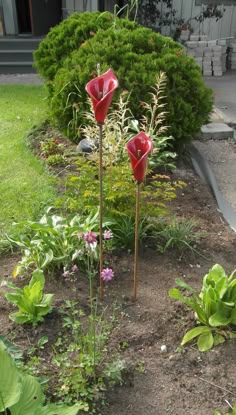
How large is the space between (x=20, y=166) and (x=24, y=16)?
20.4ft

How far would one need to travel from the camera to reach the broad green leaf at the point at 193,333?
2.46m

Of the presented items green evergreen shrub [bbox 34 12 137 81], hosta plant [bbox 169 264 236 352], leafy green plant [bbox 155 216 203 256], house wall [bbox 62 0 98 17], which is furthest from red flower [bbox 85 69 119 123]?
house wall [bbox 62 0 98 17]

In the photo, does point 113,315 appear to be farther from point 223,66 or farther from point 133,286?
point 223,66

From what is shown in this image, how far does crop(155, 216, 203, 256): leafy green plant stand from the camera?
3.22m

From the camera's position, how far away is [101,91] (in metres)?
2.27

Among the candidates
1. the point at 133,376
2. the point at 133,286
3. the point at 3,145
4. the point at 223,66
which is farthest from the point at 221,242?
the point at 223,66

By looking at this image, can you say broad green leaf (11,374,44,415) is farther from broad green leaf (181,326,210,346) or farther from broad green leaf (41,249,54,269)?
broad green leaf (41,249,54,269)

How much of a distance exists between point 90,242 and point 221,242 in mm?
1492

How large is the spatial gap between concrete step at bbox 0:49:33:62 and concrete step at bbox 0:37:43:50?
0.24m

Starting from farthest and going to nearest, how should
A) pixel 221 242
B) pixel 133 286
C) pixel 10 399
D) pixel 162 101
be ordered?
1. pixel 162 101
2. pixel 221 242
3. pixel 133 286
4. pixel 10 399

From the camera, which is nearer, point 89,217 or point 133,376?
point 133,376

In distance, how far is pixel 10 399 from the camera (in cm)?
184

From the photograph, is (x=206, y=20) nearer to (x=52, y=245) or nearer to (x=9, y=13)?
→ (x=9, y=13)

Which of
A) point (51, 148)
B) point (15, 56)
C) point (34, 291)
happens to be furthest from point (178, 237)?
point (15, 56)
